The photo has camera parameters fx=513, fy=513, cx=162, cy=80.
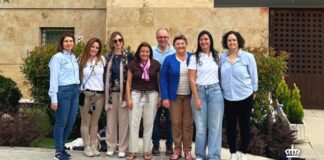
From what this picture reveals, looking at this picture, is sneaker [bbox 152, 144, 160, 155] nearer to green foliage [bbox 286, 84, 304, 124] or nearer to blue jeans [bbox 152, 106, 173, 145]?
blue jeans [bbox 152, 106, 173, 145]

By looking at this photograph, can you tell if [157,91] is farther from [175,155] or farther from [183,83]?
[175,155]

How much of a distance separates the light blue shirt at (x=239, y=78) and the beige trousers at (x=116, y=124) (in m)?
1.62

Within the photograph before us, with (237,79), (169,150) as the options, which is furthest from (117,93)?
(237,79)

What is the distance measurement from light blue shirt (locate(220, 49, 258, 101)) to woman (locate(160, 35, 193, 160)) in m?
0.56

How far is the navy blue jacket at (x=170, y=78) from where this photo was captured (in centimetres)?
749

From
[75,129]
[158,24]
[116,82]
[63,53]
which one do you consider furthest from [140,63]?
[158,24]

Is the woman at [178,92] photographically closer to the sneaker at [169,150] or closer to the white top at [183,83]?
the white top at [183,83]

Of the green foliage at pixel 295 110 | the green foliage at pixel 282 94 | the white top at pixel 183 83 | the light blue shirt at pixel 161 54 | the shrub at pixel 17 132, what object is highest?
the light blue shirt at pixel 161 54

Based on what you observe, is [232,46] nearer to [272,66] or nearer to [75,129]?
[272,66]

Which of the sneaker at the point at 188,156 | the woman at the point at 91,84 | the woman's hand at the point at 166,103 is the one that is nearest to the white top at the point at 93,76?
the woman at the point at 91,84

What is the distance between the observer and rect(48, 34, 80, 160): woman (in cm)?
733

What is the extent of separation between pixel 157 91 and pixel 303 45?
916 centimetres

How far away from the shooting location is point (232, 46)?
7.42 meters

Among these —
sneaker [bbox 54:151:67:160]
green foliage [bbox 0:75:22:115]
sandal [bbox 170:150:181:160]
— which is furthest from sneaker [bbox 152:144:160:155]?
green foliage [bbox 0:75:22:115]
